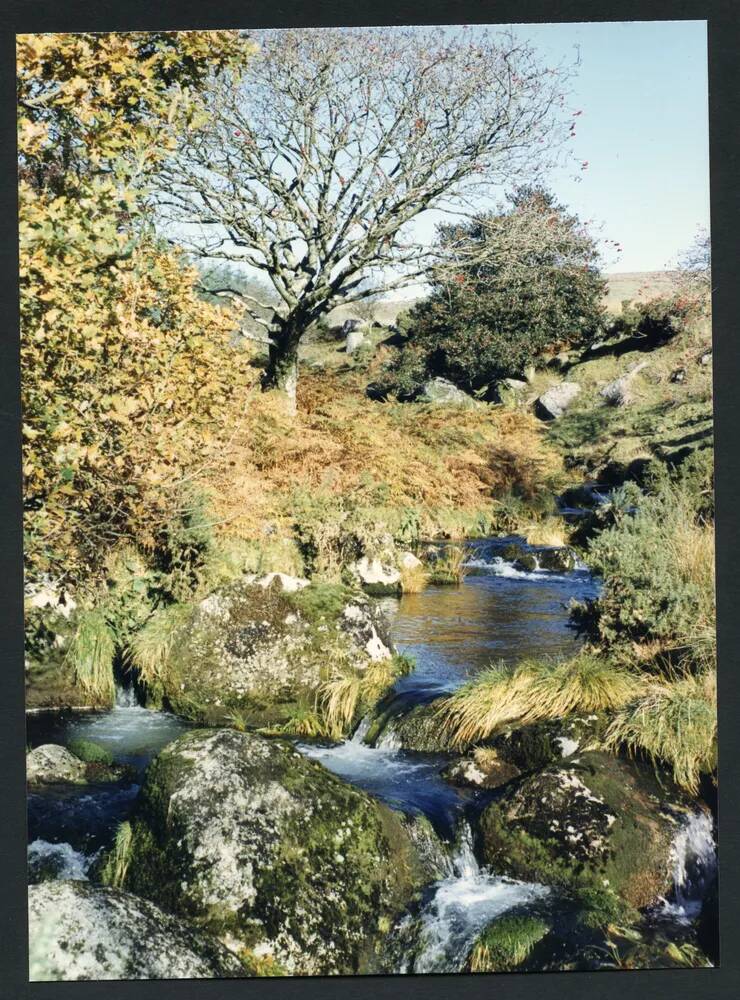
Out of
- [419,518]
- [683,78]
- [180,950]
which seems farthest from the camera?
[419,518]

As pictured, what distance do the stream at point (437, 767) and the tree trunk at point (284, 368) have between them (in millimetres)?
1369

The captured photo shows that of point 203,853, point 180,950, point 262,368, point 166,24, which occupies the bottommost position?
point 180,950

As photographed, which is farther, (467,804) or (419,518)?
(419,518)

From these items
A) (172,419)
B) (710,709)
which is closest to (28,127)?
(172,419)

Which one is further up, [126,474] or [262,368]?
[262,368]

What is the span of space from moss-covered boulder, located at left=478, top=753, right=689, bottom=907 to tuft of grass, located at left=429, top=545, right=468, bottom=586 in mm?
1176

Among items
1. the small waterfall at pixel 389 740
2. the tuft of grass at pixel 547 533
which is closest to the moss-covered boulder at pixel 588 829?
the small waterfall at pixel 389 740

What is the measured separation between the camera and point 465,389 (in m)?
5.05

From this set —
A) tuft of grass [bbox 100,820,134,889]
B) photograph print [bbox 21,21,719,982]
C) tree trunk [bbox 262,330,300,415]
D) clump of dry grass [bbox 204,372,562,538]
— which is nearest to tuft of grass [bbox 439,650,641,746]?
photograph print [bbox 21,21,719,982]

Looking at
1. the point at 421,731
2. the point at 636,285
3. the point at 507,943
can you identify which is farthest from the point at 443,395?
the point at 507,943

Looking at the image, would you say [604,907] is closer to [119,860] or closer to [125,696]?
[119,860]

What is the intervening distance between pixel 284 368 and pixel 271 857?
2710 mm

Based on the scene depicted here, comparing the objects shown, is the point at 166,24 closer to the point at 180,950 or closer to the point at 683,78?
the point at 683,78

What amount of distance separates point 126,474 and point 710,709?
138 inches
